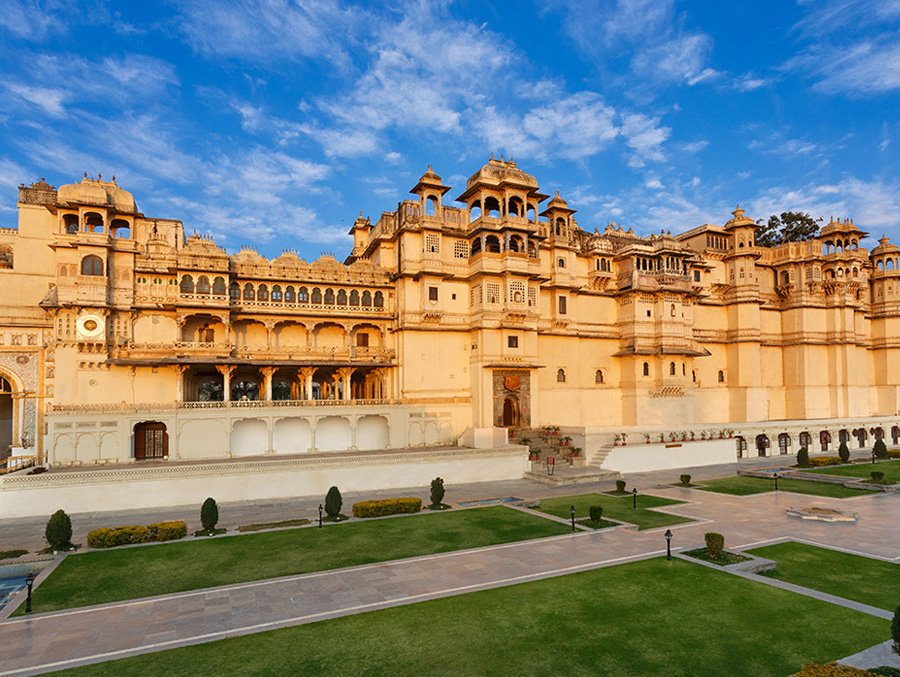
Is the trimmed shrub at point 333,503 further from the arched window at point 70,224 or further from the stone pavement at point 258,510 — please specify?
the arched window at point 70,224

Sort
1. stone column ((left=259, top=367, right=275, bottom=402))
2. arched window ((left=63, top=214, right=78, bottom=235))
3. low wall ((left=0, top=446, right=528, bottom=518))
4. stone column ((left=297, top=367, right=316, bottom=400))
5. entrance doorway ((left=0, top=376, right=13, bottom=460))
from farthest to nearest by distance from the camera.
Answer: stone column ((left=297, top=367, right=316, bottom=400)) < entrance doorway ((left=0, top=376, right=13, bottom=460)) < stone column ((left=259, top=367, right=275, bottom=402)) < arched window ((left=63, top=214, right=78, bottom=235)) < low wall ((left=0, top=446, right=528, bottom=518))

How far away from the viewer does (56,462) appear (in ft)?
97.5

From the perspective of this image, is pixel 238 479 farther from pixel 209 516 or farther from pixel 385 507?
pixel 385 507

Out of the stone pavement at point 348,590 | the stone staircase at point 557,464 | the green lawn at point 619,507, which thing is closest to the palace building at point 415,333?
the stone staircase at point 557,464

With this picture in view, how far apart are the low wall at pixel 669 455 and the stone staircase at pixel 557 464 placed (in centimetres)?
124

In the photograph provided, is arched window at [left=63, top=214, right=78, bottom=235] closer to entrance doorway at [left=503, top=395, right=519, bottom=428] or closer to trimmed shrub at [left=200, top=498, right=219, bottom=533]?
trimmed shrub at [left=200, top=498, right=219, bottom=533]

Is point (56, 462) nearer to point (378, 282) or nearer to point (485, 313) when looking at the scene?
point (378, 282)

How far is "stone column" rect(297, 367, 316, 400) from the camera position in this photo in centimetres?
3809

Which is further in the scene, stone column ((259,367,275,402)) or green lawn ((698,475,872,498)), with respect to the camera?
stone column ((259,367,275,402))

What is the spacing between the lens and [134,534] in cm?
2086

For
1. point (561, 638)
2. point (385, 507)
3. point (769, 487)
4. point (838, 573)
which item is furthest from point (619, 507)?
point (561, 638)

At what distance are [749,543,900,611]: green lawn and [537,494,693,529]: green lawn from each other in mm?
4713

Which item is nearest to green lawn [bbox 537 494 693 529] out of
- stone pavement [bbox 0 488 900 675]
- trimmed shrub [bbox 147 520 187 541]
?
stone pavement [bbox 0 488 900 675]

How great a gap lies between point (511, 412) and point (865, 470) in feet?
80.3
